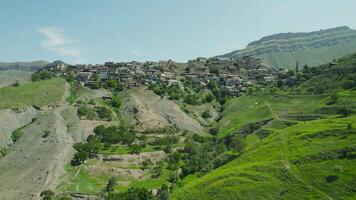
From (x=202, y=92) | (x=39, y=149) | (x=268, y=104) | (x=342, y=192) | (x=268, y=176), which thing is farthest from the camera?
(x=202, y=92)

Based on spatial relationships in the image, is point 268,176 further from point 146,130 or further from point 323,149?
point 146,130

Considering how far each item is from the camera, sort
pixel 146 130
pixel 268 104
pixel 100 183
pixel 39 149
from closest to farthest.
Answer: pixel 100 183
pixel 39 149
pixel 146 130
pixel 268 104

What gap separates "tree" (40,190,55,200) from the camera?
297ft

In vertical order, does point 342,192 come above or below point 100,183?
above

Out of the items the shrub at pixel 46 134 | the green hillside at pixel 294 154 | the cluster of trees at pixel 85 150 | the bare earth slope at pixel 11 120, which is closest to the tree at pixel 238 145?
the green hillside at pixel 294 154

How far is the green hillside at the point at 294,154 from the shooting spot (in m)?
80.1

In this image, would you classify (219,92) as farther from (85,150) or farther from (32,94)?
(85,150)

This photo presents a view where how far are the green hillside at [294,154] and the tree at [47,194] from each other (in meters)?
25.1

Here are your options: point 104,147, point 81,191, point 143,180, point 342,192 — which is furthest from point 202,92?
point 342,192

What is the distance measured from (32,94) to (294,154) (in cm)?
10409

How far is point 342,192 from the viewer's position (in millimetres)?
75938

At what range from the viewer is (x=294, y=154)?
91.1 m

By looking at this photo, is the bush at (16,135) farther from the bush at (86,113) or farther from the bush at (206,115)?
the bush at (206,115)

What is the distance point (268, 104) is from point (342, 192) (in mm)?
71867
